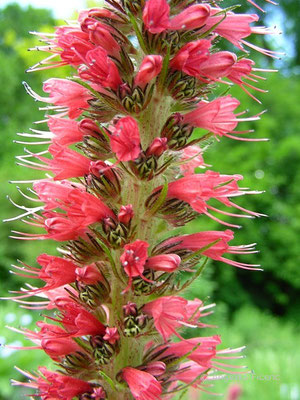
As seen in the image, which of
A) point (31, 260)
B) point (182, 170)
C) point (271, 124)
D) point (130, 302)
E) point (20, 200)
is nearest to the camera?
point (130, 302)

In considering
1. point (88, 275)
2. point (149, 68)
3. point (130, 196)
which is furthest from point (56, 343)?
point (149, 68)

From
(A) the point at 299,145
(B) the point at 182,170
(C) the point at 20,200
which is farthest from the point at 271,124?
(B) the point at 182,170

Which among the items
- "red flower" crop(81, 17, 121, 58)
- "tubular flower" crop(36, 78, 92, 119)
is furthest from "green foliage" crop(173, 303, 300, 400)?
"red flower" crop(81, 17, 121, 58)

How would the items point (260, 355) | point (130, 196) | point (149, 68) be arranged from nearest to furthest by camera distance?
point (149, 68) < point (130, 196) < point (260, 355)

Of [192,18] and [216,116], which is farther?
[216,116]

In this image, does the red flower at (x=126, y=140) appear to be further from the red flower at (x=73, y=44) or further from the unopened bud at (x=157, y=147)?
the red flower at (x=73, y=44)

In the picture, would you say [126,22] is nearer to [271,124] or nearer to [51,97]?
[51,97]

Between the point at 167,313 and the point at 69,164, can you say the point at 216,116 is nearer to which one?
the point at 69,164
